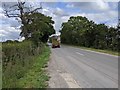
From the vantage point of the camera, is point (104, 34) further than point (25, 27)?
Yes

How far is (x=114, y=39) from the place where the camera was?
4841cm

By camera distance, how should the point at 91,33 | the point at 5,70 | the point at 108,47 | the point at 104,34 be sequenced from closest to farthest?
1. the point at 5,70
2. the point at 108,47
3. the point at 104,34
4. the point at 91,33

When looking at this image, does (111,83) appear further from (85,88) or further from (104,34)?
(104,34)

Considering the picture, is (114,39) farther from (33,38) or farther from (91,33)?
(91,33)

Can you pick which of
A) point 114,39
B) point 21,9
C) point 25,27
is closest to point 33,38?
point 25,27

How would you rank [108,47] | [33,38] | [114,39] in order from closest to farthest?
[33,38]
[114,39]
[108,47]

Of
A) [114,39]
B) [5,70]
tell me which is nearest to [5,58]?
[5,70]

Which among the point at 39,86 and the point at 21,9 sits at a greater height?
the point at 21,9

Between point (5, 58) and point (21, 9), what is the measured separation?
2820 cm

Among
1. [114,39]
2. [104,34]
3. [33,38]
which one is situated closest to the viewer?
[33,38]

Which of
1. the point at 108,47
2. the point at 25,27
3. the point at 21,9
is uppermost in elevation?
the point at 21,9

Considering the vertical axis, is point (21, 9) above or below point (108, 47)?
above

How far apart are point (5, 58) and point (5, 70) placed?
2782mm

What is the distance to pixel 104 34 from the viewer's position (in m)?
56.3
